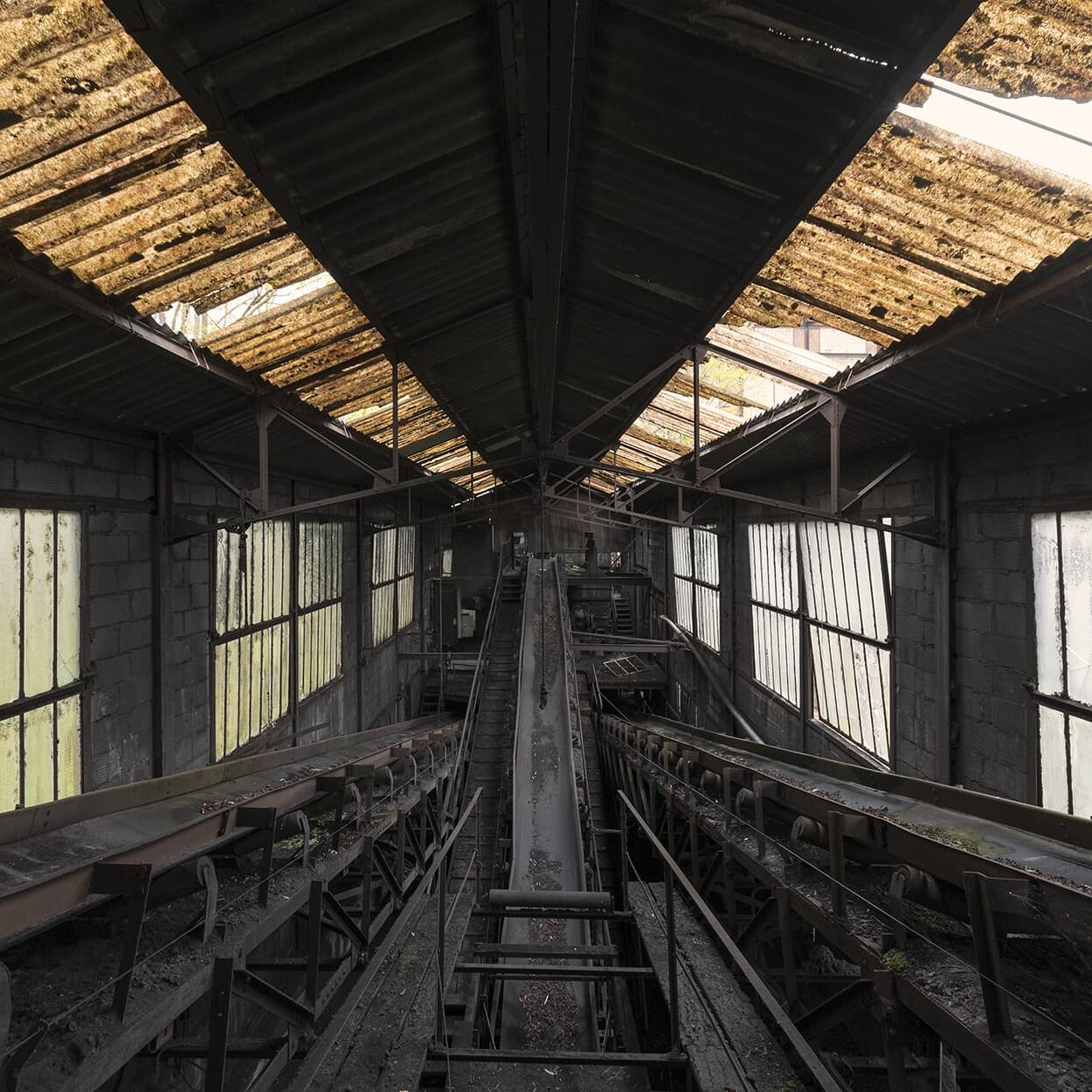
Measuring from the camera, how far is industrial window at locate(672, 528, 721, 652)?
51.6ft

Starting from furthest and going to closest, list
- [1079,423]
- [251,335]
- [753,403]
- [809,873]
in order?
[753,403] → [251,335] → [1079,423] → [809,873]

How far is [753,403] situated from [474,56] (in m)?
6.35

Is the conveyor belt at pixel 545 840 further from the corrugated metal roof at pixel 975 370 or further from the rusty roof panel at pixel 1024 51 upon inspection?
the rusty roof panel at pixel 1024 51

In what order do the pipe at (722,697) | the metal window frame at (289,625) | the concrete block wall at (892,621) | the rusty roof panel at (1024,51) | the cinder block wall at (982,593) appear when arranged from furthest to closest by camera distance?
the pipe at (722,697)
the metal window frame at (289,625)
the concrete block wall at (892,621)
the cinder block wall at (982,593)
the rusty roof panel at (1024,51)

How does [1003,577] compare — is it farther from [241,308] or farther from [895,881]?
[241,308]

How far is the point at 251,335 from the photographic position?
5578 millimetres

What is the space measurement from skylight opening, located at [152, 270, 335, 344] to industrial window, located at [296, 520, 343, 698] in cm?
533

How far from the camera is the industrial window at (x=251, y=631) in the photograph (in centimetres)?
806

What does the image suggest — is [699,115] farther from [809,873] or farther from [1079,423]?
[809,873]

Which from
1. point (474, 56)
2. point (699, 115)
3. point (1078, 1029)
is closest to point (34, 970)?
point (1078, 1029)

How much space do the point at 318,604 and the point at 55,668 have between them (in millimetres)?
6184

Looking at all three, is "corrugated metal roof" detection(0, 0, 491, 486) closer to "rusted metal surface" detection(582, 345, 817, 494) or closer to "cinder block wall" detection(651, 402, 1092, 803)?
"rusted metal surface" detection(582, 345, 817, 494)

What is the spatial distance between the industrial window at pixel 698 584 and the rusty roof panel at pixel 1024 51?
36.0 ft

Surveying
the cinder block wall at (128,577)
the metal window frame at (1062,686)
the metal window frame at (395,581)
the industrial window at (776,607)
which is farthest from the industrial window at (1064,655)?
the metal window frame at (395,581)
